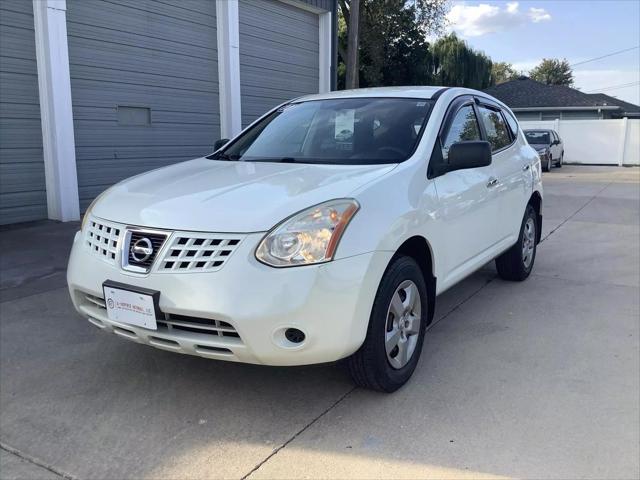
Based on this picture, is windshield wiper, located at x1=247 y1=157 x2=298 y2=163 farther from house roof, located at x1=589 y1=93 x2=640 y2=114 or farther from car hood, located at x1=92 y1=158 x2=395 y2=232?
house roof, located at x1=589 y1=93 x2=640 y2=114

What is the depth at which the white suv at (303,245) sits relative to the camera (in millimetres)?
2707

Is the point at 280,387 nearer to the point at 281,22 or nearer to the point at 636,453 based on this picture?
the point at 636,453

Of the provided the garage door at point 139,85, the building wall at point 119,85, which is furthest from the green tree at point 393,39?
the garage door at point 139,85

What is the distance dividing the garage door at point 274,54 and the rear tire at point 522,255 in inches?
298

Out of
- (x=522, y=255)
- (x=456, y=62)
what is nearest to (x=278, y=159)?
(x=522, y=255)

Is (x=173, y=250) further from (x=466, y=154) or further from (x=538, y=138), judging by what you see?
(x=538, y=138)

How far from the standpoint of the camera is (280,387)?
3422 millimetres

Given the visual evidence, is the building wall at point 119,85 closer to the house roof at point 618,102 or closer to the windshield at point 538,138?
the windshield at point 538,138

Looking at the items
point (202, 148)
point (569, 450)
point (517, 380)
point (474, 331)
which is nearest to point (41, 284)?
point (474, 331)

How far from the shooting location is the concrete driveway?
2.70 meters

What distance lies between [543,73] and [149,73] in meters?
73.3

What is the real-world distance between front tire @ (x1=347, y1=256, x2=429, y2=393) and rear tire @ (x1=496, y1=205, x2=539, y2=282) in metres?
2.25

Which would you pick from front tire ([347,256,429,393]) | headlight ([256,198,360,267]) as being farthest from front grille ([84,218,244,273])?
front tire ([347,256,429,393])

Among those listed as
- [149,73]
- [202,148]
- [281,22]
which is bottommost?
[202,148]
